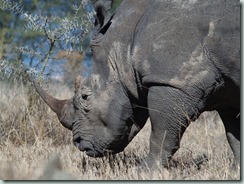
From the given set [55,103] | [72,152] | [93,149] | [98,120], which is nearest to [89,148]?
[93,149]

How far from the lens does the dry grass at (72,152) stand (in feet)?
15.9

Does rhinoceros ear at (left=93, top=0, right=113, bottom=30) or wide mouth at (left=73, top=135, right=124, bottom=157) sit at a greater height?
rhinoceros ear at (left=93, top=0, right=113, bottom=30)

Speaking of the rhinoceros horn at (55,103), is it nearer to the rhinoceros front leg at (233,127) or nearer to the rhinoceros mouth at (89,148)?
the rhinoceros mouth at (89,148)

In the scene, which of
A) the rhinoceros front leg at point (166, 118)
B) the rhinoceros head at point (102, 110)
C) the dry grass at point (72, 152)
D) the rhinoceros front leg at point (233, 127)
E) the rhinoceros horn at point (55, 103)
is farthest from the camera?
the rhinoceros horn at point (55, 103)

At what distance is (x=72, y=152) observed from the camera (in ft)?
22.5

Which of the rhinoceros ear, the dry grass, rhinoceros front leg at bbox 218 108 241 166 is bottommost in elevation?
the dry grass

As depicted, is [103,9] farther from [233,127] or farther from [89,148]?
[233,127]

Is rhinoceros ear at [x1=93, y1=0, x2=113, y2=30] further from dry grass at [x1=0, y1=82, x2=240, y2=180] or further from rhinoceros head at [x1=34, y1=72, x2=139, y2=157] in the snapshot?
dry grass at [x1=0, y1=82, x2=240, y2=180]

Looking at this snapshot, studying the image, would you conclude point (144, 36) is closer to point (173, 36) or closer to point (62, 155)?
point (173, 36)

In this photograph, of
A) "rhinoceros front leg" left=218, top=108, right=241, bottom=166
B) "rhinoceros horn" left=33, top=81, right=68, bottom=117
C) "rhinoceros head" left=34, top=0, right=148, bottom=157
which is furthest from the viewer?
"rhinoceros horn" left=33, top=81, right=68, bottom=117

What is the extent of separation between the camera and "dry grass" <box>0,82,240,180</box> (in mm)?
4855

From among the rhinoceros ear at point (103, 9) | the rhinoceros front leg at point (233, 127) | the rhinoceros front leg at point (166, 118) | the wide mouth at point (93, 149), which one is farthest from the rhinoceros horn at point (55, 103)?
the rhinoceros front leg at point (233, 127)

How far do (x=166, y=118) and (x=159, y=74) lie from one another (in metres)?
0.39

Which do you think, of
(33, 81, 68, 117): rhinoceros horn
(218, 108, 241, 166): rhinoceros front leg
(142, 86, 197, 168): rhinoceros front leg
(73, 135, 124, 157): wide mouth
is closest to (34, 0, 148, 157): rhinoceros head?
(73, 135, 124, 157): wide mouth
